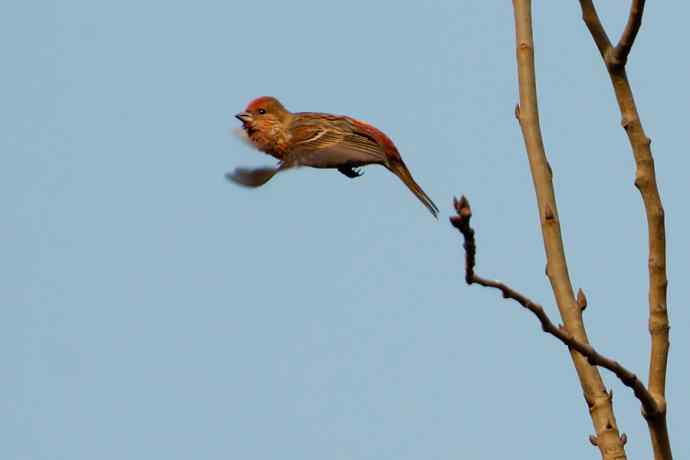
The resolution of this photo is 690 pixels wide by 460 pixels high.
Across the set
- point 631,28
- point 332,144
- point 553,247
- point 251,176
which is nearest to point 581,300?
point 553,247

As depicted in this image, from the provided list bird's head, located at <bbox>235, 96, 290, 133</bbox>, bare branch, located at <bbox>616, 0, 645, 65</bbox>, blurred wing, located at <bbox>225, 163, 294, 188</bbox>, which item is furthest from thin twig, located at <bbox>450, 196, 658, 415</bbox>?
bird's head, located at <bbox>235, 96, 290, 133</bbox>

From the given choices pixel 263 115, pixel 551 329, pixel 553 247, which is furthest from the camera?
pixel 263 115

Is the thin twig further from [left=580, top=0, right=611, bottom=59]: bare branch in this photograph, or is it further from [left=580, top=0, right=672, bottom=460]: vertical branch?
[left=580, top=0, right=611, bottom=59]: bare branch

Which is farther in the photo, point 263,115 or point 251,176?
point 263,115

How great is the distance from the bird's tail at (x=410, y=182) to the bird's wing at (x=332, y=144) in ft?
0.68

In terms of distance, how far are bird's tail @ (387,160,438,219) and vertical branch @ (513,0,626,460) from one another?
345 centimetres

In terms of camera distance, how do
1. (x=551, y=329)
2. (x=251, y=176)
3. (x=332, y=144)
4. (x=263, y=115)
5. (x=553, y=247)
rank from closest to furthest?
1. (x=551, y=329)
2. (x=553, y=247)
3. (x=251, y=176)
4. (x=332, y=144)
5. (x=263, y=115)

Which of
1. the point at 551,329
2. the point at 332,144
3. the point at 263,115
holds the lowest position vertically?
the point at 551,329

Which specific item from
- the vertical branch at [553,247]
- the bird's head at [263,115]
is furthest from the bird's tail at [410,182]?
the vertical branch at [553,247]

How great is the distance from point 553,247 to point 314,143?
396 cm

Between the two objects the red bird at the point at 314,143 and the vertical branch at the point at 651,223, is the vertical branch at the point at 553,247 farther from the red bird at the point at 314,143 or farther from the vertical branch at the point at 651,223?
the red bird at the point at 314,143

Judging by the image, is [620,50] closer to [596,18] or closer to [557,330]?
[596,18]

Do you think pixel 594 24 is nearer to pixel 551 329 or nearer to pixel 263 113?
pixel 551 329

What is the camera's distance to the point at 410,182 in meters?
7.89
